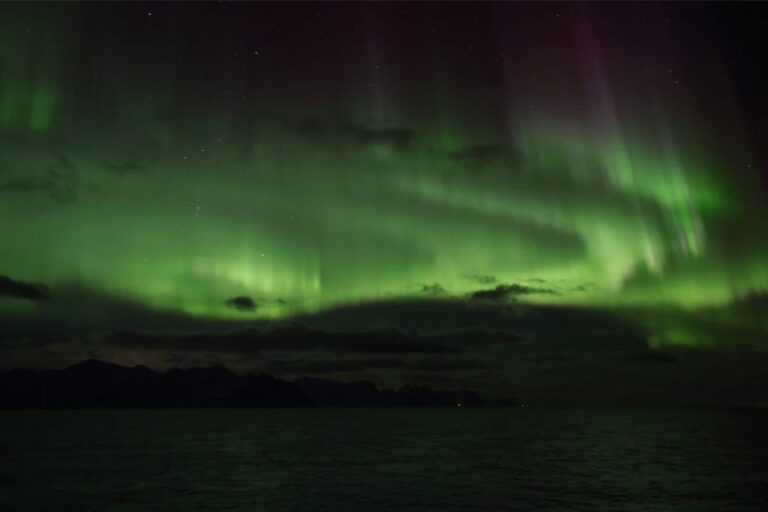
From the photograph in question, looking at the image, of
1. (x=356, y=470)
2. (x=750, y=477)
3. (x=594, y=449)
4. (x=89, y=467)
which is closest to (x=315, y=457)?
(x=356, y=470)

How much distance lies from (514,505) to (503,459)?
34177 mm

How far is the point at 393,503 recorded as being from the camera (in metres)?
42.7

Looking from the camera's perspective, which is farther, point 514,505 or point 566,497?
point 566,497

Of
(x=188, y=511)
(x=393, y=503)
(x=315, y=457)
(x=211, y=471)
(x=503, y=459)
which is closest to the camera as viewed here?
(x=188, y=511)

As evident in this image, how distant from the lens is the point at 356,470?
207 feet

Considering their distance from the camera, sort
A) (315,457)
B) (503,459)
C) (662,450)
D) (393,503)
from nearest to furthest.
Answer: (393,503), (503,459), (315,457), (662,450)

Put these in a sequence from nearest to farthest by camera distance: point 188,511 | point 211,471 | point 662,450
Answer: point 188,511 → point 211,471 → point 662,450

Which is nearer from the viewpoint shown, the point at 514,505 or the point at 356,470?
the point at 514,505

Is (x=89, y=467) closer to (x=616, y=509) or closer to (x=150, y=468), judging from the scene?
(x=150, y=468)

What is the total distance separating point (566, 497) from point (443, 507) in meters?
9.66

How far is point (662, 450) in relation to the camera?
8975 centimetres

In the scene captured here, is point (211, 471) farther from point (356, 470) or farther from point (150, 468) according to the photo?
point (356, 470)

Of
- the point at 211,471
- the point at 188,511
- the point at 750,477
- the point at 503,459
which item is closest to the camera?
the point at 188,511

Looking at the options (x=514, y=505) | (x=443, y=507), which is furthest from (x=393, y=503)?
(x=514, y=505)
